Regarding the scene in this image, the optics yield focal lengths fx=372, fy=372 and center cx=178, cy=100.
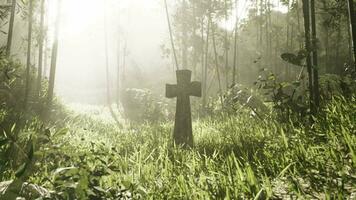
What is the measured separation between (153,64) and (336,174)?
180 feet

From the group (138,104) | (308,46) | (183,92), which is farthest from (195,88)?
(138,104)

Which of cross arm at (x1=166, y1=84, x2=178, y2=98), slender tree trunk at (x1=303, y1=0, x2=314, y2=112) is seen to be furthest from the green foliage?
slender tree trunk at (x1=303, y1=0, x2=314, y2=112)

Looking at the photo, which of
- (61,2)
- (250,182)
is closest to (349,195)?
(250,182)

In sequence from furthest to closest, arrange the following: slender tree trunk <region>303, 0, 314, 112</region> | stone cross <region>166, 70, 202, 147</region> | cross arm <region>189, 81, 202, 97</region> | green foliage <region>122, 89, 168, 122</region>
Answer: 1. green foliage <region>122, 89, 168, 122</region>
2. cross arm <region>189, 81, 202, 97</region>
3. stone cross <region>166, 70, 202, 147</region>
4. slender tree trunk <region>303, 0, 314, 112</region>

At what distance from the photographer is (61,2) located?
1491cm

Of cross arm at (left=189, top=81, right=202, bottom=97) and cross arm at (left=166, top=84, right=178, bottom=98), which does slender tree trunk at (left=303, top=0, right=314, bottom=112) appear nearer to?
cross arm at (left=189, top=81, right=202, bottom=97)

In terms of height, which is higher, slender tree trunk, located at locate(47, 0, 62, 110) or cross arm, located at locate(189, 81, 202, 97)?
slender tree trunk, located at locate(47, 0, 62, 110)

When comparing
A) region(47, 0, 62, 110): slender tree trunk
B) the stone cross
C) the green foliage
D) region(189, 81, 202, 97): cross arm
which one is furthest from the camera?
the green foliage

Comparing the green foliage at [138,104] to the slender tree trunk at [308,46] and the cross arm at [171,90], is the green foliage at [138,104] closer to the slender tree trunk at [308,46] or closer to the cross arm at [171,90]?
the cross arm at [171,90]

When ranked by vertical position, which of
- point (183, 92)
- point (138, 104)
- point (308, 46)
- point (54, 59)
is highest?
point (54, 59)

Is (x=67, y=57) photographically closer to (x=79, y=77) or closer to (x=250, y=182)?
(x=79, y=77)

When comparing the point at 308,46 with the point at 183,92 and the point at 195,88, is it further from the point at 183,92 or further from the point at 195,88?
the point at 183,92

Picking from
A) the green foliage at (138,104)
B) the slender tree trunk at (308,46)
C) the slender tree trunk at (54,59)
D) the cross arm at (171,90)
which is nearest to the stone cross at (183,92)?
the cross arm at (171,90)

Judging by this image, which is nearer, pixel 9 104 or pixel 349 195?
pixel 349 195
